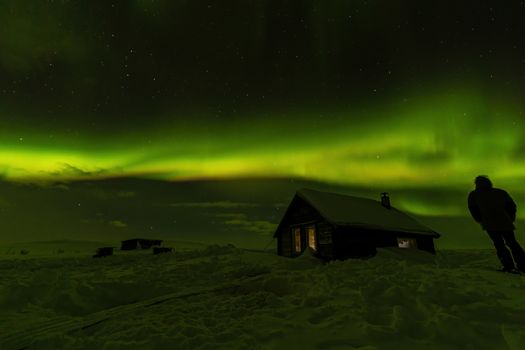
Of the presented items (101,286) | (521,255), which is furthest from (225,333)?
(521,255)

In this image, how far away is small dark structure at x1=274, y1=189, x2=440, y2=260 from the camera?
16.8 m

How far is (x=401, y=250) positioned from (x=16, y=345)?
1432 cm

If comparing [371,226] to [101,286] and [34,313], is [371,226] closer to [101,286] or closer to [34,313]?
[101,286]

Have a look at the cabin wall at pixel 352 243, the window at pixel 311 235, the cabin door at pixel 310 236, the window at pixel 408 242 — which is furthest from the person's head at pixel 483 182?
the window at pixel 408 242

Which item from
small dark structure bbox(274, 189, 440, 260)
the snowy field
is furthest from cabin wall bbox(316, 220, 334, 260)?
the snowy field

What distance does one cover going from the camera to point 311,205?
1820 cm

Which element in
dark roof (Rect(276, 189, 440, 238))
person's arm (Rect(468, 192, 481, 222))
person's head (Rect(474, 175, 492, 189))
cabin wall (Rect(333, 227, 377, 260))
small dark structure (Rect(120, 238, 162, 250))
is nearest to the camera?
person's arm (Rect(468, 192, 481, 222))

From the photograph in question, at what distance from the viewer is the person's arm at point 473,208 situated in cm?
852

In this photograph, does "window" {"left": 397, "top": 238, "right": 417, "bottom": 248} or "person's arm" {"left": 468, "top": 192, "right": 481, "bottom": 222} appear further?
"window" {"left": 397, "top": 238, "right": 417, "bottom": 248}

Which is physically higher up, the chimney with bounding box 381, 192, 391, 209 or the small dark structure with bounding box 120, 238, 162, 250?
the chimney with bounding box 381, 192, 391, 209

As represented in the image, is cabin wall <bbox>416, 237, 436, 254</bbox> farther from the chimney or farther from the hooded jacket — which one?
the hooded jacket

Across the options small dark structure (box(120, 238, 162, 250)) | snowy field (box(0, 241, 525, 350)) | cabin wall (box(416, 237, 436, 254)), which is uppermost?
Result: snowy field (box(0, 241, 525, 350))

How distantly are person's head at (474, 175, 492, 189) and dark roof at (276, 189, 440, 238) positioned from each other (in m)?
7.84

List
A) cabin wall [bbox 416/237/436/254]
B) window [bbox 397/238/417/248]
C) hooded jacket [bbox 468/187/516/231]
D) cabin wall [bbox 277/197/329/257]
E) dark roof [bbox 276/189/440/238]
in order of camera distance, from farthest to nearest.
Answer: cabin wall [bbox 416/237/436/254]
window [bbox 397/238/417/248]
cabin wall [bbox 277/197/329/257]
dark roof [bbox 276/189/440/238]
hooded jacket [bbox 468/187/516/231]
